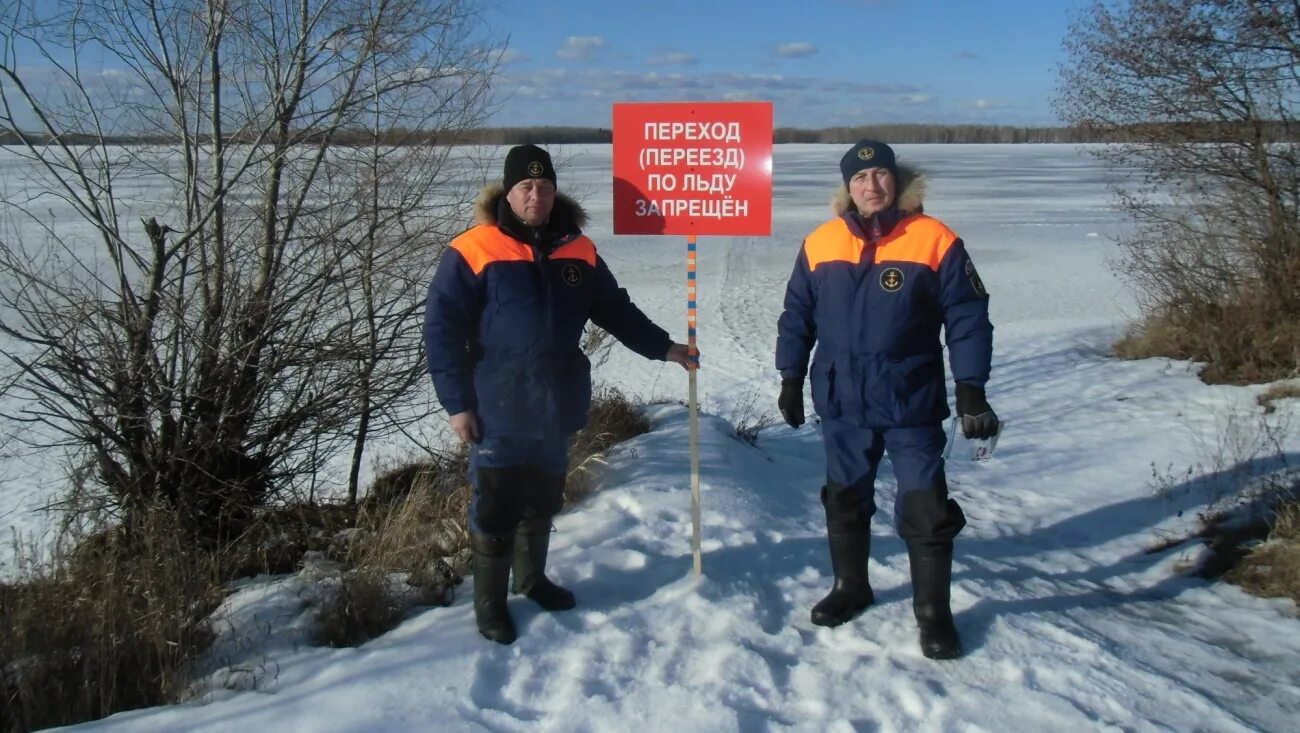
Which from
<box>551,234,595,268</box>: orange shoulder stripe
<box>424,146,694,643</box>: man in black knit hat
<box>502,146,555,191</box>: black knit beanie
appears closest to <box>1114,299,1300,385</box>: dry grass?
<box>551,234,595,268</box>: orange shoulder stripe

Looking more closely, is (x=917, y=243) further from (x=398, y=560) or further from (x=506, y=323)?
(x=398, y=560)

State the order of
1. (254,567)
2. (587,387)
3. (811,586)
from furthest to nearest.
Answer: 1. (254,567)
2. (811,586)
3. (587,387)

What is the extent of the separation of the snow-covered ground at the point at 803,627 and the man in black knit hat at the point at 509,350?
0.44 meters

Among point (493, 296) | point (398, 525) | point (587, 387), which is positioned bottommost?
point (398, 525)

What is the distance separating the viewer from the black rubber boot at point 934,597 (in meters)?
3.47

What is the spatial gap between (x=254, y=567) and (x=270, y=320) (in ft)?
4.24

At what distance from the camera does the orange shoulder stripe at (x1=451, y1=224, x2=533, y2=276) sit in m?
3.38

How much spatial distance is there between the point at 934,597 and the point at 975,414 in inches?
27.5

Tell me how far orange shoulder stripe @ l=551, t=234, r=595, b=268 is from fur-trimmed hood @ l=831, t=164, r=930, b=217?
0.94 metres

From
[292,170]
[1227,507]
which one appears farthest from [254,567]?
[1227,507]

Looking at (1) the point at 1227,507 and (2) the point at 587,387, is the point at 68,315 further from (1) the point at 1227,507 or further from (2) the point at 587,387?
(1) the point at 1227,507

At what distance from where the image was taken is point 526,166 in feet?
11.4

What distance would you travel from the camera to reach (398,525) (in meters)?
4.42

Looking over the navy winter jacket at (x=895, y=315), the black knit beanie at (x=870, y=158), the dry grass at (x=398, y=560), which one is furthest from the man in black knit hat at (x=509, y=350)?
the black knit beanie at (x=870, y=158)
